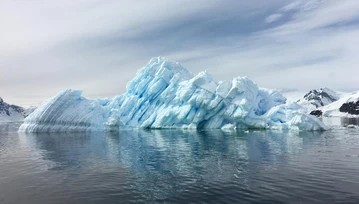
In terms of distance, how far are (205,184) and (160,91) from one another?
40734 millimetres

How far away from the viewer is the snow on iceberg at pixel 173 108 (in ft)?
136

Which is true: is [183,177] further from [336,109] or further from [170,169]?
[336,109]

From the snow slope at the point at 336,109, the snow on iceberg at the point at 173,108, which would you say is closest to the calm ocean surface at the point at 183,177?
the snow on iceberg at the point at 173,108

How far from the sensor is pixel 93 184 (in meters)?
12.6

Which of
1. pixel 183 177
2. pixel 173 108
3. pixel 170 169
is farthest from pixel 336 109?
pixel 183 177

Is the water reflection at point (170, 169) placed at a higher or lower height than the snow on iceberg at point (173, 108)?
lower

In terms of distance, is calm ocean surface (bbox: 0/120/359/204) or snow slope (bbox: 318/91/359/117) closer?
calm ocean surface (bbox: 0/120/359/204)

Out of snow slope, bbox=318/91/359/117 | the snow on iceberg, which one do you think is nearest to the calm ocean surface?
the snow on iceberg

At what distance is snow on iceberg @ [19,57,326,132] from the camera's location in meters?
41.3

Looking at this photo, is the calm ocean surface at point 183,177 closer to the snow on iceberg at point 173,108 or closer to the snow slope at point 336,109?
the snow on iceberg at point 173,108

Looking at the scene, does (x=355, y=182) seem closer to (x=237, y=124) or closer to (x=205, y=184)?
(x=205, y=184)

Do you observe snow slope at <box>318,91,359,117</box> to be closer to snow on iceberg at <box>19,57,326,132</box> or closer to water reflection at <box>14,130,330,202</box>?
snow on iceberg at <box>19,57,326,132</box>

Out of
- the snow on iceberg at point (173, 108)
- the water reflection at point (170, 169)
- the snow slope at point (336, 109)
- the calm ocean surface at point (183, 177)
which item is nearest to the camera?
the calm ocean surface at point (183, 177)

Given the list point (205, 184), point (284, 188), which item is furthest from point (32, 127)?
point (284, 188)
